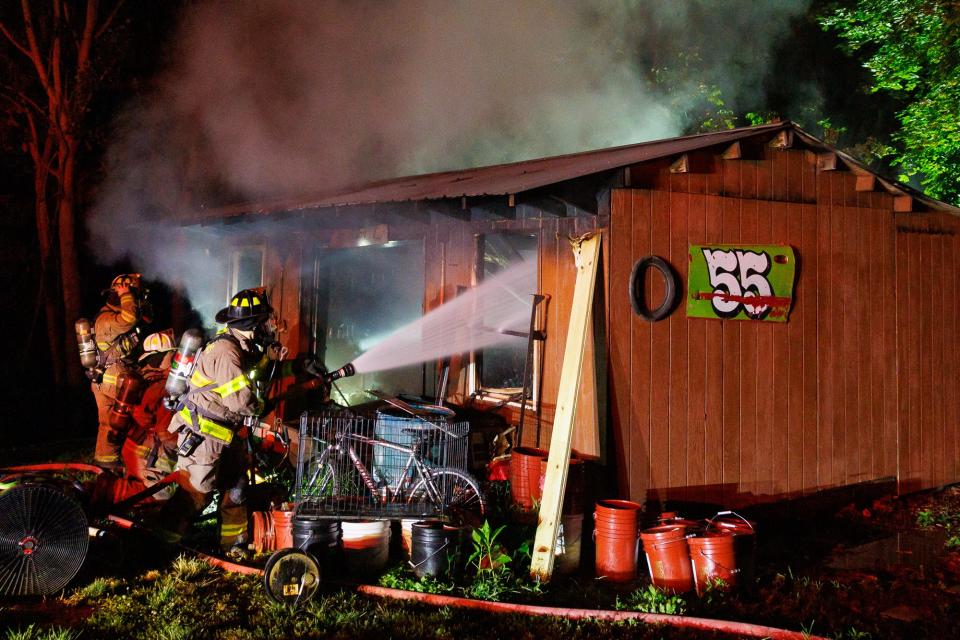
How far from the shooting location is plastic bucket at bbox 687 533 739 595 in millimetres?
5562

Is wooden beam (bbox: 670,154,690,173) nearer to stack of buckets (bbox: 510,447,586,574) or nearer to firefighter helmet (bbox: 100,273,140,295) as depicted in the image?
stack of buckets (bbox: 510,447,586,574)

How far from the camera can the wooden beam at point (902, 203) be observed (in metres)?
8.55

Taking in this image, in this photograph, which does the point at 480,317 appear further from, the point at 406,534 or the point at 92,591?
the point at 92,591

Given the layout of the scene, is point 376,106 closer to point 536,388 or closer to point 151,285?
point 151,285

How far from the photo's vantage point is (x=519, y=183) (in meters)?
6.85

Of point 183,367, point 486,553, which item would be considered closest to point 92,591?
point 183,367

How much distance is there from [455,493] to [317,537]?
1418 mm

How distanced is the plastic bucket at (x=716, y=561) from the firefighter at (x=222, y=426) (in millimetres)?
4208

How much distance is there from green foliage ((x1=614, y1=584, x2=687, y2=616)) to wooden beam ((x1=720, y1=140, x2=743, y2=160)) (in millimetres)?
4830

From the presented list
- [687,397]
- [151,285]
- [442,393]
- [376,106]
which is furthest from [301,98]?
[687,397]

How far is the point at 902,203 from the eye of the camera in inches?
340

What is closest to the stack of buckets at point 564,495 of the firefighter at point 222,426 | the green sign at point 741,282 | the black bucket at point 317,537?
the black bucket at point 317,537

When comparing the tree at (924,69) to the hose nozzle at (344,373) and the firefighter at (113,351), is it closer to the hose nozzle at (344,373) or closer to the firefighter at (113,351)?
the hose nozzle at (344,373)

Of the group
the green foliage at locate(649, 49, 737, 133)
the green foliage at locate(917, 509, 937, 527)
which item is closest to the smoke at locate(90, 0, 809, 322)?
the green foliage at locate(649, 49, 737, 133)
